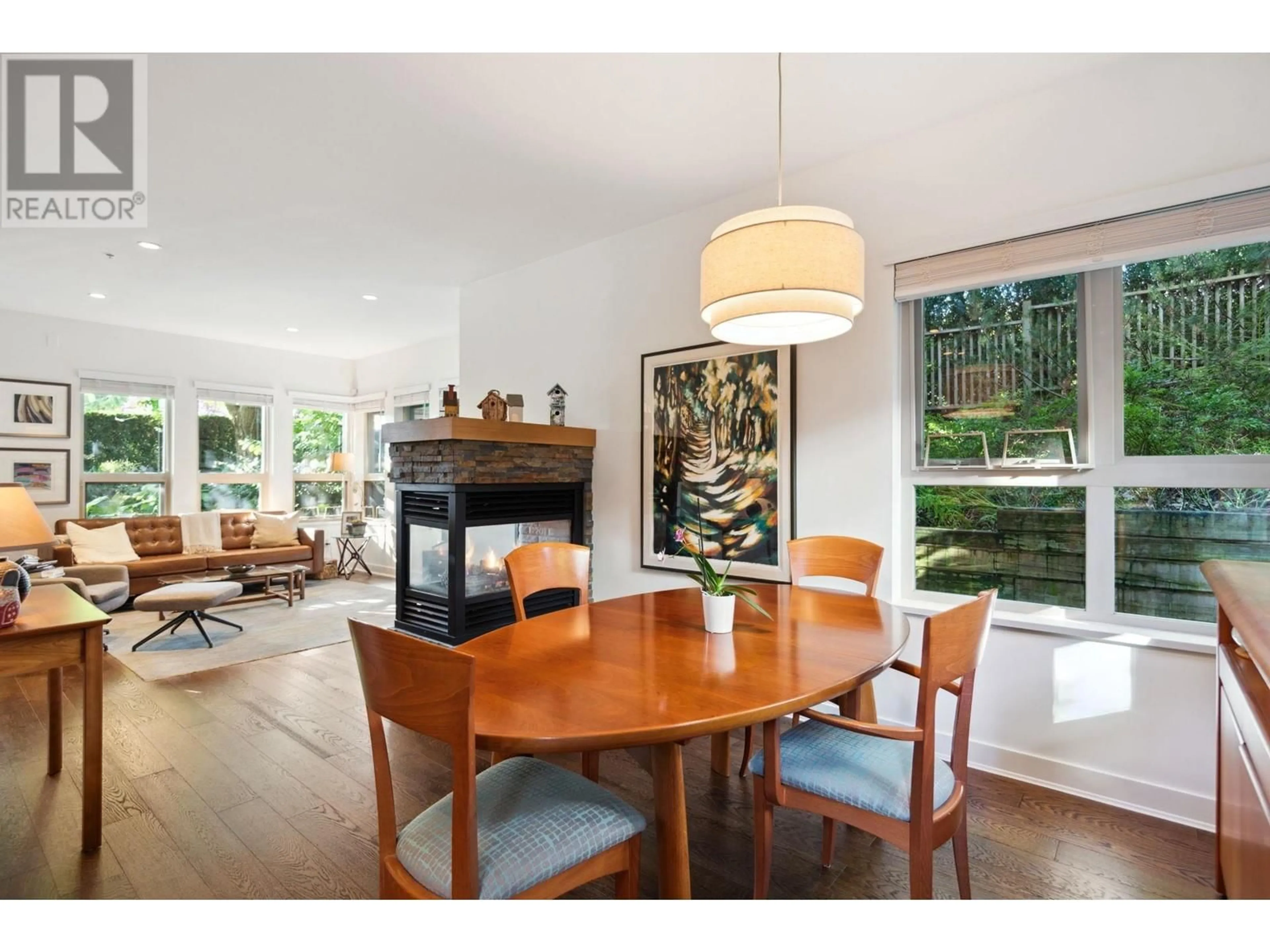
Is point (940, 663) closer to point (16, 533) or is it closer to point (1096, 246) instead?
point (1096, 246)

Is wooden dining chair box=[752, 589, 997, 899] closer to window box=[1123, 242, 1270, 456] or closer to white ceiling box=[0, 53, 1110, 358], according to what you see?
window box=[1123, 242, 1270, 456]

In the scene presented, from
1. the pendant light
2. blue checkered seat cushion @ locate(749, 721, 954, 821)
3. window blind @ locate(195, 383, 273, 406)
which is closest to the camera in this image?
blue checkered seat cushion @ locate(749, 721, 954, 821)

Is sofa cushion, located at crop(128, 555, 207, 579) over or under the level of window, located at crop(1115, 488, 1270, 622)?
under

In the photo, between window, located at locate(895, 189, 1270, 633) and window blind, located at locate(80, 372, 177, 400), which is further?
window blind, located at locate(80, 372, 177, 400)

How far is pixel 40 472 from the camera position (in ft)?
17.7

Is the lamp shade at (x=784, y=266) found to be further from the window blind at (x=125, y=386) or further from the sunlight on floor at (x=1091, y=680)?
the window blind at (x=125, y=386)

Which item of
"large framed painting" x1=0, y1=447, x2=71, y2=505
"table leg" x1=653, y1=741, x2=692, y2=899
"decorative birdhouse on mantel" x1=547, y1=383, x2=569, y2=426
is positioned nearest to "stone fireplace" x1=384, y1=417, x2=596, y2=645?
"decorative birdhouse on mantel" x1=547, y1=383, x2=569, y2=426

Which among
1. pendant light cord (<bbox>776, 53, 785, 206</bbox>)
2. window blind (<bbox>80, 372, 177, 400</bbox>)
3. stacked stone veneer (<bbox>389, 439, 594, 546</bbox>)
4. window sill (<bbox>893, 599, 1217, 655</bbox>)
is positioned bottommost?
window sill (<bbox>893, 599, 1217, 655</bbox>)

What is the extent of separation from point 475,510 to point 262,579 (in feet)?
10.1

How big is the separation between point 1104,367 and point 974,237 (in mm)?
695

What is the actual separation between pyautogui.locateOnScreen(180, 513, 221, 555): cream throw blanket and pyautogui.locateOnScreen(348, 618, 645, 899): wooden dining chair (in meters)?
5.93

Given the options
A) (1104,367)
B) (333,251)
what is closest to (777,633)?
(1104,367)

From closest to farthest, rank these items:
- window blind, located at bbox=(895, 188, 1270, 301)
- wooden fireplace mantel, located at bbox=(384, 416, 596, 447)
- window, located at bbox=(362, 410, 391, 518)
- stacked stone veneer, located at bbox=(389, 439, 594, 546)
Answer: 1. window blind, located at bbox=(895, 188, 1270, 301)
2. wooden fireplace mantel, located at bbox=(384, 416, 596, 447)
3. stacked stone veneer, located at bbox=(389, 439, 594, 546)
4. window, located at bbox=(362, 410, 391, 518)

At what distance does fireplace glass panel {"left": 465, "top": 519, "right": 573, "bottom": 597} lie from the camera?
3.46 m
